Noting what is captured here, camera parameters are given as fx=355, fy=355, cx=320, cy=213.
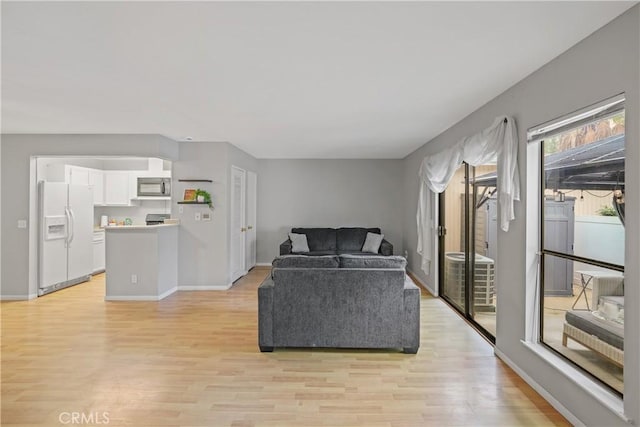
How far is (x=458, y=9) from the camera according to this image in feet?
6.25

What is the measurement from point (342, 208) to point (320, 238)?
1059 millimetres

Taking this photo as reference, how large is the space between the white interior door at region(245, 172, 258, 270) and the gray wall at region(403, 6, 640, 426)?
491 centimetres

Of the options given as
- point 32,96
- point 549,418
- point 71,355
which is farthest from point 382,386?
point 32,96

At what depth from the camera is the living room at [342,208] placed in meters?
2.05

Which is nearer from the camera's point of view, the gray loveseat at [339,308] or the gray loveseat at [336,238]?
the gray loveseat at [339,308]

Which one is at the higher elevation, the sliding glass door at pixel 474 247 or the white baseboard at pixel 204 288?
the sliding glass door at pixel 474 247

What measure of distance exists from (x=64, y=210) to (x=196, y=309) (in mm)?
3090

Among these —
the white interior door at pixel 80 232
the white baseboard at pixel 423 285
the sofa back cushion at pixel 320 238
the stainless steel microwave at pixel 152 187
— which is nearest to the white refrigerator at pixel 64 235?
the white interior door at pixel 80 232

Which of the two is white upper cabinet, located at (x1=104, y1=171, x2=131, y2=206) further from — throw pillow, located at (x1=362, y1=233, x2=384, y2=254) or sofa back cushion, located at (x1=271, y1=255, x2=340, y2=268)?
sofa back cushion, located at (x1=271, y1=255, x2=340, y2=268)

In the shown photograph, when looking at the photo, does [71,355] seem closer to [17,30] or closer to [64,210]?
[17,30]

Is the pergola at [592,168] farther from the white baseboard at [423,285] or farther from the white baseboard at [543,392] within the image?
the white baseboard at [423,285]

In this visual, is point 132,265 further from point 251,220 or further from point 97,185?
point 97,185

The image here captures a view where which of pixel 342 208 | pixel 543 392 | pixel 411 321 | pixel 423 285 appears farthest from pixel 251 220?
pixel 543 392

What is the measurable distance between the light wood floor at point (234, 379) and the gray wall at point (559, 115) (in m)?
0.24
